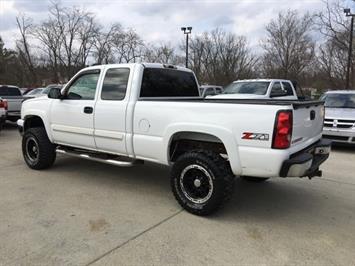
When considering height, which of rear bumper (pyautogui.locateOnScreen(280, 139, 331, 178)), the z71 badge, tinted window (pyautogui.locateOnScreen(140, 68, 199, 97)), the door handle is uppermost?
tinted window (pyautogui.locateOnScreen(140, 68, 199, 97))

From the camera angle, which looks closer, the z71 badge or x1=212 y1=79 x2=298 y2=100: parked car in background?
the z71 badge

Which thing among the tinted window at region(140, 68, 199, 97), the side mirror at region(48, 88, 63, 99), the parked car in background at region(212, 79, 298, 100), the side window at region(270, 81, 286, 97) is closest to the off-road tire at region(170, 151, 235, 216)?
the tinted window at region(140, 68, 199, 97)

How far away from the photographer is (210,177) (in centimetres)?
430

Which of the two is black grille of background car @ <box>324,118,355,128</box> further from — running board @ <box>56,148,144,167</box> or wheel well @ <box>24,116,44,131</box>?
wheel well @ <box>24,116,44,131</box>

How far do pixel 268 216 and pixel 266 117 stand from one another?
142 cm

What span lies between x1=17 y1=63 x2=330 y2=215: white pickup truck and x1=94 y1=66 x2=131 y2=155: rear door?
0.05 ft

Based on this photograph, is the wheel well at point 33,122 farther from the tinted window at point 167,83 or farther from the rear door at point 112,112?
the tinted window at point 167,83

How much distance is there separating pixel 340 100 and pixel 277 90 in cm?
229

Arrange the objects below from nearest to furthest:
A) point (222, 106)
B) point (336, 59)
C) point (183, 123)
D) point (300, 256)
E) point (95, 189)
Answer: point (300, 256)
point (222, 106)
point (183, 123)
point (95, 189)
point (336, 59)

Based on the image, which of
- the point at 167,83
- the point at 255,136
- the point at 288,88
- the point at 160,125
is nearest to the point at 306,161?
the point at 255,136

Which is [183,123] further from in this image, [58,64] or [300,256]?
[58,64]

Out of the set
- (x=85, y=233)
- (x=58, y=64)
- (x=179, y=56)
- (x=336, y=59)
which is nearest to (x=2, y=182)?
(x=85, y=233)

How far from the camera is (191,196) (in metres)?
4.57

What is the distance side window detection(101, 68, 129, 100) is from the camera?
5238 millimetres
